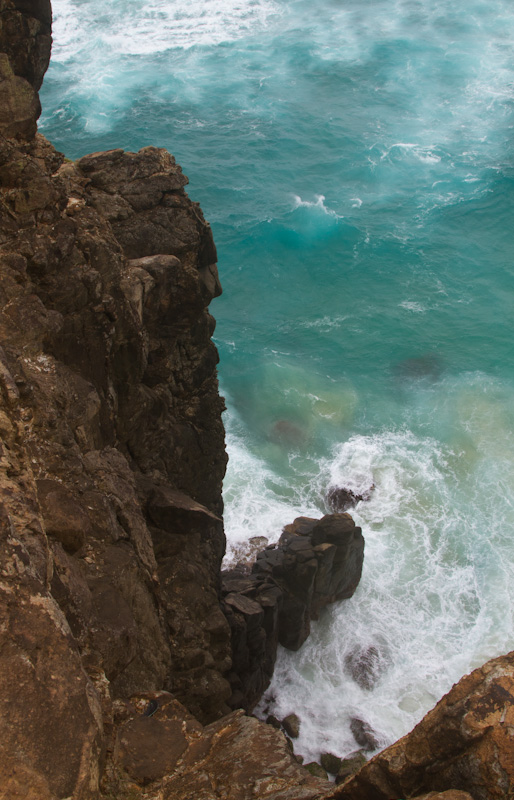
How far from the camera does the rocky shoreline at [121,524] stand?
409 inches

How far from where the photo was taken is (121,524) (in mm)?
18250

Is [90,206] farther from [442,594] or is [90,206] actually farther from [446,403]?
[446,403]

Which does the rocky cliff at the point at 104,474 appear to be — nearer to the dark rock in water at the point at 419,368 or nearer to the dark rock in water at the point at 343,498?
the dark rock in water at the point at 343,498

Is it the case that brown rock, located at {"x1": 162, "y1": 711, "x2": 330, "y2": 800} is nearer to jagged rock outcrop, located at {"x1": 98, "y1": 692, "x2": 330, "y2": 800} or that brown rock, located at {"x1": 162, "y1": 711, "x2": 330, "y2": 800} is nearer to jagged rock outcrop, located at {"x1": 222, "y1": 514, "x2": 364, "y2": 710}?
jagged rock outcrop, located at {"x1": 98, "y1": 692, "x2": 330, "y2": 800}

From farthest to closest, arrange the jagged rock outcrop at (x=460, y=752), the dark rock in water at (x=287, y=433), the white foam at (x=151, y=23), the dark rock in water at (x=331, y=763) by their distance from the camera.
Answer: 1. the white foam at (x=151, y=23)
2. the dark rock in water at (x=287, y=433)
3. the dark rock in water at (x=331, y=763)
4. the jagged rock outcrop at (x=460, y=752)

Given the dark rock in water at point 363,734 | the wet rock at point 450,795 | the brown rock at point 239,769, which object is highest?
the wet rock at point 450,795

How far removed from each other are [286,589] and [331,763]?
30.3 ft

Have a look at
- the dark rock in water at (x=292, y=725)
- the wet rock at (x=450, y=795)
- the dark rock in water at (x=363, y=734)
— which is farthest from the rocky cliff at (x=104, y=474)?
the dark rock in water at (x=363, y=734)

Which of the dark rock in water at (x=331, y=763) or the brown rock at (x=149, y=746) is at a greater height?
the brown rock at (x=149, y=746)

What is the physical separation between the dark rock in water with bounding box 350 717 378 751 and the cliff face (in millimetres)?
13488

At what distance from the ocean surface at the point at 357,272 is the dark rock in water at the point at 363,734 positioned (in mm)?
351

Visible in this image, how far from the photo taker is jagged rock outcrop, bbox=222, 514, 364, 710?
31.1 metres

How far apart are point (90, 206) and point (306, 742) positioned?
94.8ft

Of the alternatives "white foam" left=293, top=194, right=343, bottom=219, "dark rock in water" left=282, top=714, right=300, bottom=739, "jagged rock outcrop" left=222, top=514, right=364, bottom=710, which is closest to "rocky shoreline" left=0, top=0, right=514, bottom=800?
"jagged rock outcrop" left=222, top=514, right=364, bottom=710
